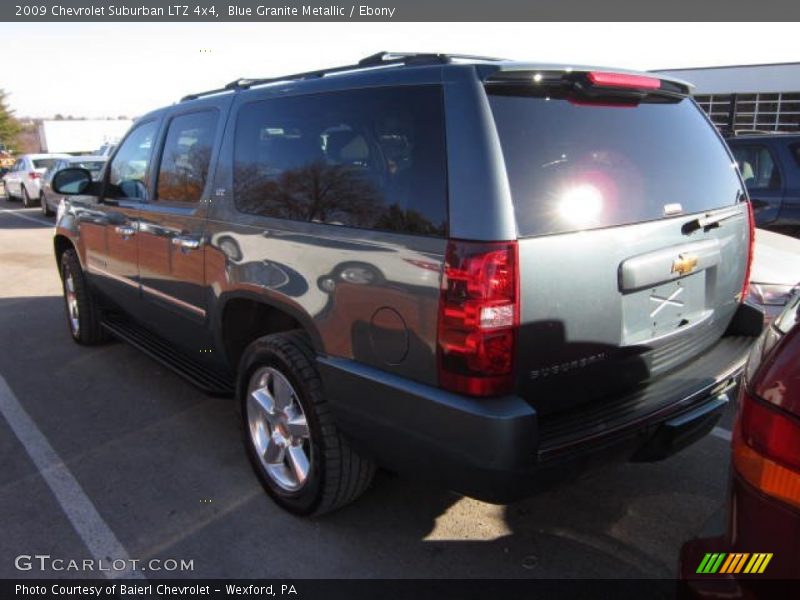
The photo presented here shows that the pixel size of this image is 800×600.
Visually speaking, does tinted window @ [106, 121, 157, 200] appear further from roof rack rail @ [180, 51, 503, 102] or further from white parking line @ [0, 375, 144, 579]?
white parking line @ [0, 375, 144, 579]

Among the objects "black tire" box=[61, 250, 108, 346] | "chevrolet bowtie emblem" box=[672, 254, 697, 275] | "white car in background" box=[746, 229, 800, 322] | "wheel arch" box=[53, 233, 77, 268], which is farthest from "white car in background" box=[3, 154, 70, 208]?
"chevrolet bowtie emblem" box=[672, 254, 697, 275]

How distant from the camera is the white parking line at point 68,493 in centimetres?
283

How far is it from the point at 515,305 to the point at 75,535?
2.29 metres

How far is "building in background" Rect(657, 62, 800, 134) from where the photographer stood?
83.5ft

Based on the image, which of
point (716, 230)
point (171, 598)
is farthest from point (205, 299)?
point (716, 230)

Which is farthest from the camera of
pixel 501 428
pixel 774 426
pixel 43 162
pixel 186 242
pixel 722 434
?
pixel 43 162

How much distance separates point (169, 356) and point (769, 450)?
358cm

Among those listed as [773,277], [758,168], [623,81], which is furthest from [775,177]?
[623,81]

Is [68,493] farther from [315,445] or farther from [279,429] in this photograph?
[315,445]

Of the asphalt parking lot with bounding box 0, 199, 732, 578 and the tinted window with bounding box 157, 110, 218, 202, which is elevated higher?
the tinted window with bounding box 157, 110, 218, 202

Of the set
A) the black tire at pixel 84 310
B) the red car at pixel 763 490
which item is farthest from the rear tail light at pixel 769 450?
the black tire at pixel 84 310

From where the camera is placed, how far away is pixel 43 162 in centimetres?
1991

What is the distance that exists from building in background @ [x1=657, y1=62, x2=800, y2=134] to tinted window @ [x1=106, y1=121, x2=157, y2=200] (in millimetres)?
25135
